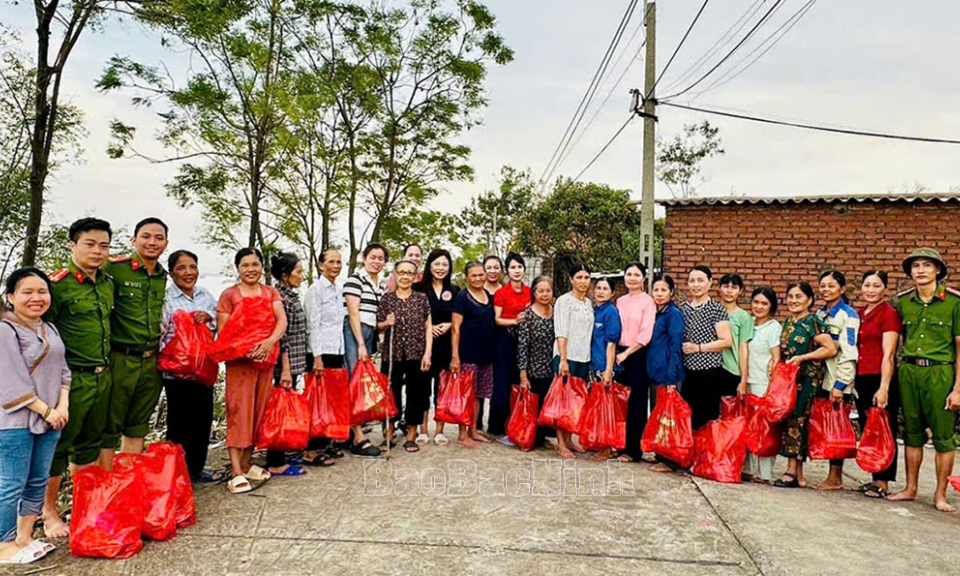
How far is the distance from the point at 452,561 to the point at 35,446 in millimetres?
2028

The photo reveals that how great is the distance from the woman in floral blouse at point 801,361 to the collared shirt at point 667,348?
27.9 inches

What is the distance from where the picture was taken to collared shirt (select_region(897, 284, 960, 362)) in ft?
12.3

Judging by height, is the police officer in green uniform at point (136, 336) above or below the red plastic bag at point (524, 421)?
above

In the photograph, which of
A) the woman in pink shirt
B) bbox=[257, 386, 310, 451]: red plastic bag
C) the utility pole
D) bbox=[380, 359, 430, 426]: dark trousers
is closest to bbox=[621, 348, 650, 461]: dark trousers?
the woman in pink shirt

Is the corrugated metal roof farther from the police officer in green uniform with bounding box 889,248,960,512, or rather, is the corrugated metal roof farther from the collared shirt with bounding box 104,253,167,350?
the collared shirt with bounding box 104,253,167,350

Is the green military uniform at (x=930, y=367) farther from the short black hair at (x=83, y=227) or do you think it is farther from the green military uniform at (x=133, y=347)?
the short black hair at (x=83, y=227)

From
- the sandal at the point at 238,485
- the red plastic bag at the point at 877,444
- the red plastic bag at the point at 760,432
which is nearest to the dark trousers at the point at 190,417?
the sandal at the point at 238,485

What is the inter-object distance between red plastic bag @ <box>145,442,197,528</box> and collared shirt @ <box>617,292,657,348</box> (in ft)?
10.0

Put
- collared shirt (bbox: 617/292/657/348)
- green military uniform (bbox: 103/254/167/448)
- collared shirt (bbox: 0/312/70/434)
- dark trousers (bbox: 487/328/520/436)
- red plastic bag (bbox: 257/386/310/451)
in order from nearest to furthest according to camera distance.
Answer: collared shirt (bbox: 0/312/70/434)
green military uniform (bbox: 103/254/167/448)
red plastic bag (bbox: 257/386/310/451)
collared shirt (bbox: 617/292/657/348)
dark trousers (bbox: 487/328/520/436)

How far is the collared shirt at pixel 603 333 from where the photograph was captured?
4582 millimetres

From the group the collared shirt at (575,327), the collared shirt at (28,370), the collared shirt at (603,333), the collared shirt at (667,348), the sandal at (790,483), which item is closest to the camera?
the collared shirt at (28,370)

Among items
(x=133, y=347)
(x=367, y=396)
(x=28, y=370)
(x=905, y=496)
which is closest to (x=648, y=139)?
(x=905, y=496)

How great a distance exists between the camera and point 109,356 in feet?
10.7

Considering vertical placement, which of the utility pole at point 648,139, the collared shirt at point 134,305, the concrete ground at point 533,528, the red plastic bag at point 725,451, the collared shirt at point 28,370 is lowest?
the concrete ground at point 533,528
